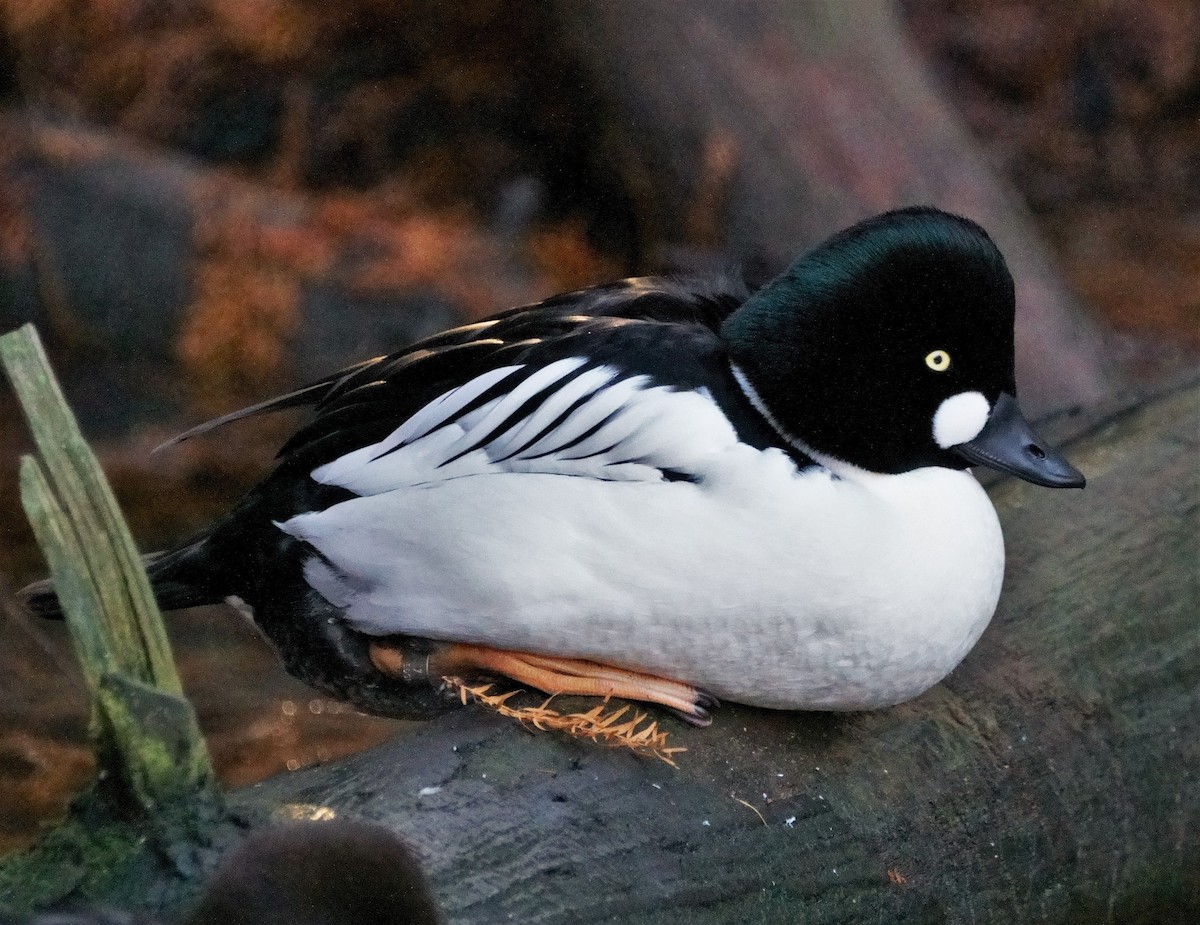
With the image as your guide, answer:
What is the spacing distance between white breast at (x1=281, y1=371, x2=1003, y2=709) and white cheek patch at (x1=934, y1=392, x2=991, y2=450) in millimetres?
61

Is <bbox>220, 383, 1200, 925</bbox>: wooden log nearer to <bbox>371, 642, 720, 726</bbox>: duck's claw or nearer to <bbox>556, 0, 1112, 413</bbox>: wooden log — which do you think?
<bbox>371, 642, 720, 726</bbox>: duck's claw

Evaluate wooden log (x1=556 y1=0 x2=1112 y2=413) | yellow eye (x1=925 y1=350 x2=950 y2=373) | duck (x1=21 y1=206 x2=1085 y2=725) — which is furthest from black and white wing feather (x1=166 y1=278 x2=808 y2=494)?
wooden log (x1=556 y1=0 x2=1112 y2=413)

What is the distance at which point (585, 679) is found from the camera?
1.83m

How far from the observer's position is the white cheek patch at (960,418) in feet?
5.89

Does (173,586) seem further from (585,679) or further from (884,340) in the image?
(884,340)

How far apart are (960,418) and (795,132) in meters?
1.28

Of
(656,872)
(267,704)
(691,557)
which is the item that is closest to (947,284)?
(691,557)

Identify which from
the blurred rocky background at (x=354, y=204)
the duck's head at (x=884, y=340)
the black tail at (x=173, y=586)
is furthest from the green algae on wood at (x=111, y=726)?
the blurred rocky background at (x=354, y=204)

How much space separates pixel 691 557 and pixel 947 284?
461 mm

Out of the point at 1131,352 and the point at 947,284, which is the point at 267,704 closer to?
the point at 947,284

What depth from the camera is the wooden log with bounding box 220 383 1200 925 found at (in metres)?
1.54

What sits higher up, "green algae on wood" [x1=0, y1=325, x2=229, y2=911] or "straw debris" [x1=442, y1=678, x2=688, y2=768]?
"green algae on wood" [x1=0, y1=325, x2=229, y2=911]

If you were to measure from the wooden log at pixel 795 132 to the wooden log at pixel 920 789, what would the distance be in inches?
30.1

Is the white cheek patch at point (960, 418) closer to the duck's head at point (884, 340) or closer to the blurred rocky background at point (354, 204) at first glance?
the duck's head at point (884, 340)
